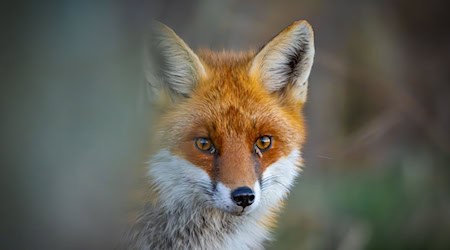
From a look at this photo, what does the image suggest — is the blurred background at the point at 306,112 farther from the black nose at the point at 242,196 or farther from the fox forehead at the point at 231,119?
the black nose at the point at 242,196

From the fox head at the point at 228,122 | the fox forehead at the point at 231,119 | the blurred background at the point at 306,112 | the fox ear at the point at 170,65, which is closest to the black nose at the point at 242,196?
the fox head at the point at 228,122

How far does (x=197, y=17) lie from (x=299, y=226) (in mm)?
1797

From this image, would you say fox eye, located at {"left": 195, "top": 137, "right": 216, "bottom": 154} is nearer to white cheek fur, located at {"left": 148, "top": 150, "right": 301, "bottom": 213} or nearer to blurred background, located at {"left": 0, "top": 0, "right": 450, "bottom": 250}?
white cheek fur, located at {"left": 148, "top": 150, "right": 301, "bottom": 213}

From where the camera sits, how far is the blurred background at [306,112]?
209 centimetres

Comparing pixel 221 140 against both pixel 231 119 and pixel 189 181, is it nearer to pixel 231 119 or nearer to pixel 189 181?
pixel 231 119

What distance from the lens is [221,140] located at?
9.30 feet

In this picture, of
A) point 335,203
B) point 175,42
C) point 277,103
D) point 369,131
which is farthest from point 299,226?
point 175,42

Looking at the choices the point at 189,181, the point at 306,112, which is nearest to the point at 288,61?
the point at 189,181

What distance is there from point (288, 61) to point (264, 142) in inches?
18.8

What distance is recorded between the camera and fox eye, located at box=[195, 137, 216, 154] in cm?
285

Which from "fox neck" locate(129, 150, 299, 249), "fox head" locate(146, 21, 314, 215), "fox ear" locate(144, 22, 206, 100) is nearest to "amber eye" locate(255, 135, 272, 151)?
"fox head" locate(146, 21, 314, 215)

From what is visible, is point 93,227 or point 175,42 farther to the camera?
point 175,42

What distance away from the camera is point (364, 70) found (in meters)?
6.11

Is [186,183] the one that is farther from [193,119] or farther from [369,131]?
[369,131]
